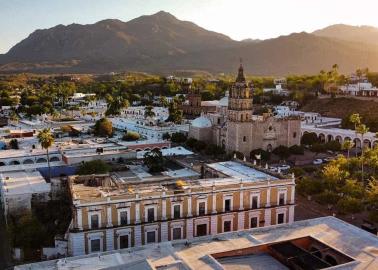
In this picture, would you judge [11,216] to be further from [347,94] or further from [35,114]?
[347,94]

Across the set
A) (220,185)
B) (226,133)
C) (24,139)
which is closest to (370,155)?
(226,133)

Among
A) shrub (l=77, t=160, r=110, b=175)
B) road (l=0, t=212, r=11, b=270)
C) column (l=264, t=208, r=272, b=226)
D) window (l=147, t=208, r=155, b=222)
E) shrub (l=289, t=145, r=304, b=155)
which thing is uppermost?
shrub (l=77, t=160, r=110, b=175)

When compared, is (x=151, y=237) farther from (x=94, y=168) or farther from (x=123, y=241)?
(x=94, y=168)

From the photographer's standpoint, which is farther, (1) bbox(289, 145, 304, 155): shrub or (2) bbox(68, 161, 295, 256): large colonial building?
(1) bbox(289, 145, 304, 155): shrub

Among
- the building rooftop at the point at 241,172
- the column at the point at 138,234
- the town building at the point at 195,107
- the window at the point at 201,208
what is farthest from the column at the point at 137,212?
the town building at the point at 195,107

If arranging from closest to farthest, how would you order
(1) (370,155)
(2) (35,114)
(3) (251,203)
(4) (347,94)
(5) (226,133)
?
(3) (251,203) < (1) (370,155) < (5) (226,133) < (2) (35,114) < (4) (347,94)

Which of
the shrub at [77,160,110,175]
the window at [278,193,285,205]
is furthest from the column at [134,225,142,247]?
the shrub at [77,160,110,175]

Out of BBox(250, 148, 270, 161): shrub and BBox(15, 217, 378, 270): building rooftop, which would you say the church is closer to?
BBox(250, 148, 270, 161): shrub

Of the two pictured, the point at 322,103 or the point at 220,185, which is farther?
the point at 322,103
